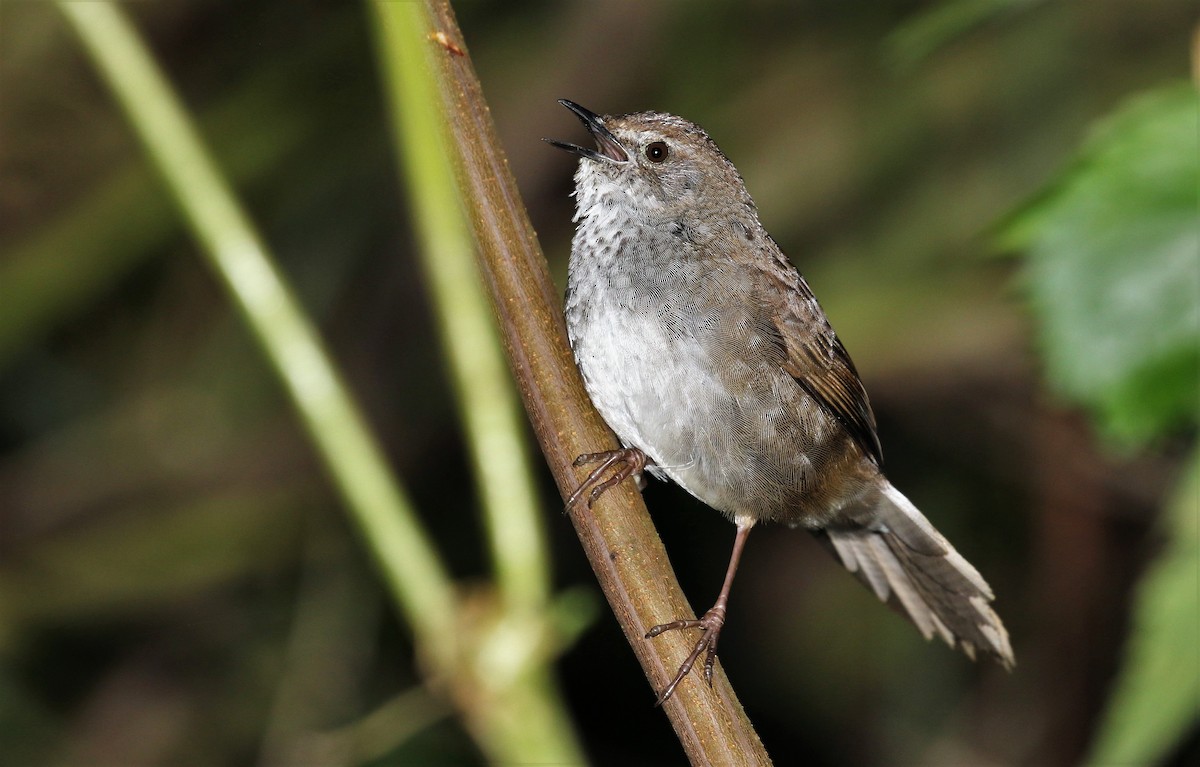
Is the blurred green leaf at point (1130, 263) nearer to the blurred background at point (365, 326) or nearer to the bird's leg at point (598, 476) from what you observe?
the bird's leg at point (598, 476)

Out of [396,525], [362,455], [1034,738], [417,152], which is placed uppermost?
[417,152]

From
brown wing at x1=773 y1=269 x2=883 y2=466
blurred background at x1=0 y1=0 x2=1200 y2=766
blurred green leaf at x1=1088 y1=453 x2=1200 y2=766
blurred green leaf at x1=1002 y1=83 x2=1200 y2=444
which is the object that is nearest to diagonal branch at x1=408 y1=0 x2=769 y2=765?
blurred green leaf at x1=1088 y1=453 x2=1200 y2=766

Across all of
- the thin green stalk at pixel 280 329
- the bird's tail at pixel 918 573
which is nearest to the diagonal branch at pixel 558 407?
the thin green stalk at pixel 280 329

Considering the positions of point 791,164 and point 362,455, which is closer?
point 362,455

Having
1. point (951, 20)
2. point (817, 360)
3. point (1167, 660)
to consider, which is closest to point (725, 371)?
point (817, 360)

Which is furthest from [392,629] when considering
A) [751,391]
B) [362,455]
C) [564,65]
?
[362,455]

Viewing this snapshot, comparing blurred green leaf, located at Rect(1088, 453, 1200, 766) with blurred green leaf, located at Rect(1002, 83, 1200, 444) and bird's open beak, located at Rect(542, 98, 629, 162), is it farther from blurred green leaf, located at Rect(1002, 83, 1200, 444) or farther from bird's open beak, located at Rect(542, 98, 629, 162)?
bird's open beak, located at Rect(542, 98, 629, 162)

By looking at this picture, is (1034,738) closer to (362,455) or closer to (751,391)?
(751,391)
